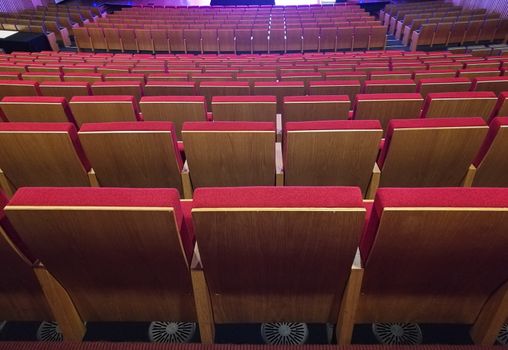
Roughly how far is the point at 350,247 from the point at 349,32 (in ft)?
4.61

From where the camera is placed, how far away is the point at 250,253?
187 mm

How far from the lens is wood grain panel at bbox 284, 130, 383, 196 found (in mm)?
291

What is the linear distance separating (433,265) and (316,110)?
0.86 ft

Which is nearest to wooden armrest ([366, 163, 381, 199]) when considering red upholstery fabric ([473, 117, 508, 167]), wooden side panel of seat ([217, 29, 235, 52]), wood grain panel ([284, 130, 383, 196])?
wood grain panel ([284, 130, 383, 196])

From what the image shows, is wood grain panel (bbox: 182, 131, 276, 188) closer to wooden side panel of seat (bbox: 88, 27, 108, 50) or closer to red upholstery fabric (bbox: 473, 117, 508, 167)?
red upholstery fabric (bbox: 473, 117, 508, 167)

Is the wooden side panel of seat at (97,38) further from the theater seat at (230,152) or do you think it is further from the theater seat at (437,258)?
the theater seat at (437,258)

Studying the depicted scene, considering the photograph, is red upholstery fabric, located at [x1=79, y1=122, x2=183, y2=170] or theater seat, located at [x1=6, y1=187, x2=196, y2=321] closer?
theater seat, located at [x1=6, y1=187, x2=196, y2=321]

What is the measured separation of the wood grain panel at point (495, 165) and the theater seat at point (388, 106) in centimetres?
11

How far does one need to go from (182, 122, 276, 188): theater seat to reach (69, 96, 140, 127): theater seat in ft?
0.49

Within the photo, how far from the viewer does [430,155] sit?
313 millimetres

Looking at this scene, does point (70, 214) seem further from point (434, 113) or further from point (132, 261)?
point (434, 113)

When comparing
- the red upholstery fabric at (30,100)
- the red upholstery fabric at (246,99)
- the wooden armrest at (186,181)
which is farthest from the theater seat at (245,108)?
the red upholstery fabric at (30,100)

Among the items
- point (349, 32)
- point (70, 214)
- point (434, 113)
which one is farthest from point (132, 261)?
point (349, 32)

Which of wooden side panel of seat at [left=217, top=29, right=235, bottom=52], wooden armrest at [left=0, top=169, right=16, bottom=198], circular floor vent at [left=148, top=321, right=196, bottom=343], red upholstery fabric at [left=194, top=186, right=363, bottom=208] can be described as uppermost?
red upholstery fabric at [left=194, top=186, right=363, bottom=208]
